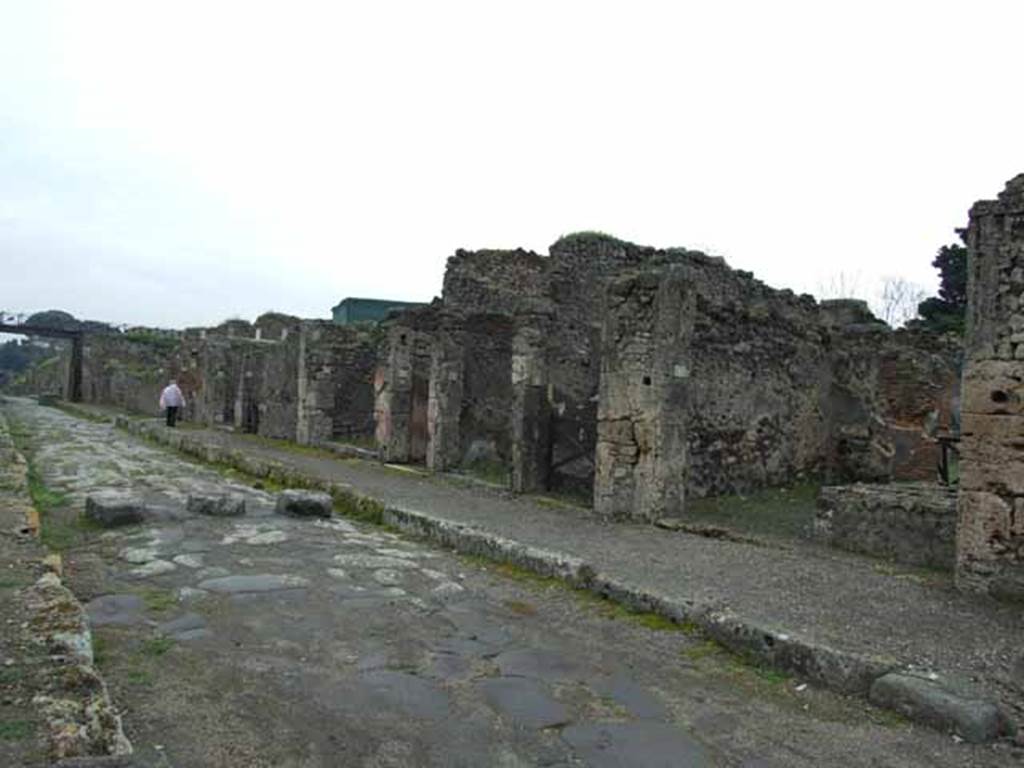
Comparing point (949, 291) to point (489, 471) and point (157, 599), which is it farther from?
point (157, 599)

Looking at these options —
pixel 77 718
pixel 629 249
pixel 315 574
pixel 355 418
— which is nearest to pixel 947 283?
pixel 629 249

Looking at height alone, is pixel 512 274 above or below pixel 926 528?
above

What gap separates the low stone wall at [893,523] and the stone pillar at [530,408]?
13.4ft

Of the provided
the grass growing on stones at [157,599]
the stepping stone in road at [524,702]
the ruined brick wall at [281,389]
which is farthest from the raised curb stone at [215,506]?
the ruined brick wall at [281,389]

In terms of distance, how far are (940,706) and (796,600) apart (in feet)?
6.19

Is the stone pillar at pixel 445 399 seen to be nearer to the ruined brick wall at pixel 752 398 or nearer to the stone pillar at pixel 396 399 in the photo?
the stone pillar at pixel 396 399

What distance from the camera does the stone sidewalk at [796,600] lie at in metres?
4.31

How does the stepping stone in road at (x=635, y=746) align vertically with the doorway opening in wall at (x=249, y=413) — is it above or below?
below

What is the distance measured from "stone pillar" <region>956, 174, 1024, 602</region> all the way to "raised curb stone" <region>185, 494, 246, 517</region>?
6575 mm

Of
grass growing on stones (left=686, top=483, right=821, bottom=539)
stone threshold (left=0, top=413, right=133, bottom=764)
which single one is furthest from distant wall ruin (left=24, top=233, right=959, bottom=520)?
stone threshold (left=0, top=413, right=133, bottom=764)

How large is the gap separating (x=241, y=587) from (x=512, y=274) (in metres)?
12.6

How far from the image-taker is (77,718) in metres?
3.04

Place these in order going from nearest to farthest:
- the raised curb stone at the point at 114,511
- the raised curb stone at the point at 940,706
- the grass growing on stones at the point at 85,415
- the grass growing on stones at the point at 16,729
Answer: the grass growing on stones at the point at 16,729, the raised curb stone at the point at 940,706, the raised curb stone at the point at 114,511, the grass growing on stones at the point at 85,415

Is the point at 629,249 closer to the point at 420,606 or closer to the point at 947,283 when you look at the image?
the point at 420,606
